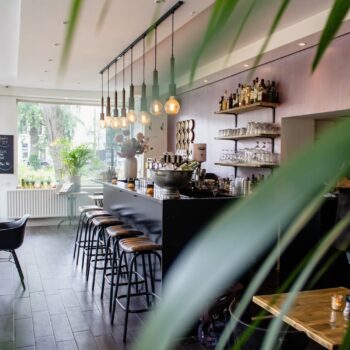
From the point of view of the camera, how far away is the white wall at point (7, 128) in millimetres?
8570

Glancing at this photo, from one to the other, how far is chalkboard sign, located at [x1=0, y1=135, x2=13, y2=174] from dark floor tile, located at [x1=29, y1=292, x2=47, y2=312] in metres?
4.88

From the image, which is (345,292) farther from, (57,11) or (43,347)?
(57,11)

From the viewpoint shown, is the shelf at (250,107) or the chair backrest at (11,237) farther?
the shelf at (250,107)

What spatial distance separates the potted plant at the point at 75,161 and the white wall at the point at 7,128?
109cm

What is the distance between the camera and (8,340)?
3.37m

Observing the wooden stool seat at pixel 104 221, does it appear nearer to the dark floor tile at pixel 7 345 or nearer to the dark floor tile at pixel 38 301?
the dark floor tile at pixel 38 301

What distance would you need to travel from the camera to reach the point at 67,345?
3314mm

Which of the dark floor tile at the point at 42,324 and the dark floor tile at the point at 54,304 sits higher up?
the dark floor tile at the point at 54,304

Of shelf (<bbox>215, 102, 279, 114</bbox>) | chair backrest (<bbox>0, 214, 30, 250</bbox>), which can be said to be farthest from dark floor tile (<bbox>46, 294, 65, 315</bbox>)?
shelf (<bbox>215, 102, 279, 114</bbox>)

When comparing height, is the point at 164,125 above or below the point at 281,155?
above

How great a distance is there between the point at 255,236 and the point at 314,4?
13.5ft

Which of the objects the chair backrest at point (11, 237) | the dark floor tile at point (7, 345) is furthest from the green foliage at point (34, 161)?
the dark floor tile at point (7, 345)

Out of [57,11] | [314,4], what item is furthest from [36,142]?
[314,4]

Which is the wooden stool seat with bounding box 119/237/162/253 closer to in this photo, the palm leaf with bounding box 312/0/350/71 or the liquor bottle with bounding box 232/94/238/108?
the liquor bottle with bounding box 232/94/238/108
